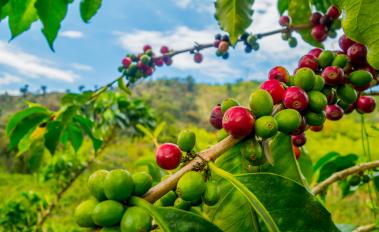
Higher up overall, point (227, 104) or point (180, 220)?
point (227, 104)

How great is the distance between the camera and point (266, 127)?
2.48ft

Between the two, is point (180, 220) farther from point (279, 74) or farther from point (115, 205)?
point (279, 74)

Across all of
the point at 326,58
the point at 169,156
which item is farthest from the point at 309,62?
the point at 169,156

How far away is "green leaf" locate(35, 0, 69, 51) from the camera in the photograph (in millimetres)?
1343

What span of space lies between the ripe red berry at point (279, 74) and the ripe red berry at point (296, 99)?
0.51ft

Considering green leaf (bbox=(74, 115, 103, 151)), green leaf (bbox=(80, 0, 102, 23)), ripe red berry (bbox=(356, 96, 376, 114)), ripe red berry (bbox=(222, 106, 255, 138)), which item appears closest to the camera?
ripe red berry (bbox=(222, 106, 255, 138))

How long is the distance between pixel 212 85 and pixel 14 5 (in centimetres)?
8491

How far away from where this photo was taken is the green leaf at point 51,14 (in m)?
1.34

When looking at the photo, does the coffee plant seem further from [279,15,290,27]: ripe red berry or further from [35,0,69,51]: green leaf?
[279,15,290,27]: ripe red berry

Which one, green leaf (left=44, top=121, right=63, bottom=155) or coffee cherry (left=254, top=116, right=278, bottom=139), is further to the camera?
green leaf (left=44, top=121, right=63, bottom=155)

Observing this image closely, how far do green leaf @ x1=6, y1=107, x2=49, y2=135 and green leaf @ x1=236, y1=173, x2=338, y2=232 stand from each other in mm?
1754

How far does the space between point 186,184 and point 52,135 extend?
1583 mm

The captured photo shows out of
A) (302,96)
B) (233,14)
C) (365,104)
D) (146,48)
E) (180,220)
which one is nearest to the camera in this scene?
(180,220)

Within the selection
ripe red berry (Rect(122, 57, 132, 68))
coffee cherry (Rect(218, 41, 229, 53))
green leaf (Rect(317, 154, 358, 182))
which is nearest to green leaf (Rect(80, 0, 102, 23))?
coffee cherry (Rect(218, 41, 229, 53))
